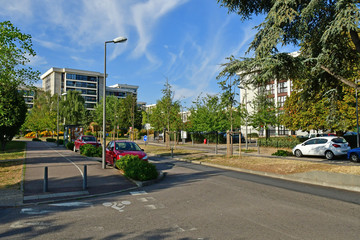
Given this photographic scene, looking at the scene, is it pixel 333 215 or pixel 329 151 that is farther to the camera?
pixel 329 151

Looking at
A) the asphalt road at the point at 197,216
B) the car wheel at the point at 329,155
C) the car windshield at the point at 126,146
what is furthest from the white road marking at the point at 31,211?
the car wheel at the point at 329,155

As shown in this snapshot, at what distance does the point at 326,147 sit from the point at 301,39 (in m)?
10.2

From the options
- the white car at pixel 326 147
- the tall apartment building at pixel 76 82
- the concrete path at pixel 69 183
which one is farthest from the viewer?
the tall apartment building at pixel 76 82

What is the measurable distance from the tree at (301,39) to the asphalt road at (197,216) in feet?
18.6

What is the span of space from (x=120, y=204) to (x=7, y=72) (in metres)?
11.4

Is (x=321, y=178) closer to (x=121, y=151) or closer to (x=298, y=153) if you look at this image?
(x=121, y=151)

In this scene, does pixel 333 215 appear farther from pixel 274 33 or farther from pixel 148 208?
pixel 274 33

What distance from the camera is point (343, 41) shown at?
41.4ft

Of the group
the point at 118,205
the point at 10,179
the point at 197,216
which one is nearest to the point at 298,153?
the point at 197,216

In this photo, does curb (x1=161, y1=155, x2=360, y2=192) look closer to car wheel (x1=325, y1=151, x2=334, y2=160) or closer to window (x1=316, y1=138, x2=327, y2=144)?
car wheel (x1=325, y1=151, x2=334, y2=160)

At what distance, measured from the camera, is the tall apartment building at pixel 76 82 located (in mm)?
98625

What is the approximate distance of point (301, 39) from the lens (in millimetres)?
12570

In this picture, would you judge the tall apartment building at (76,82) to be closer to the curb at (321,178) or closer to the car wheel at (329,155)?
the car wheel at (329,155)

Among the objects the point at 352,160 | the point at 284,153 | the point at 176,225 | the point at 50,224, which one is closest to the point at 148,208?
the point at 176,225
